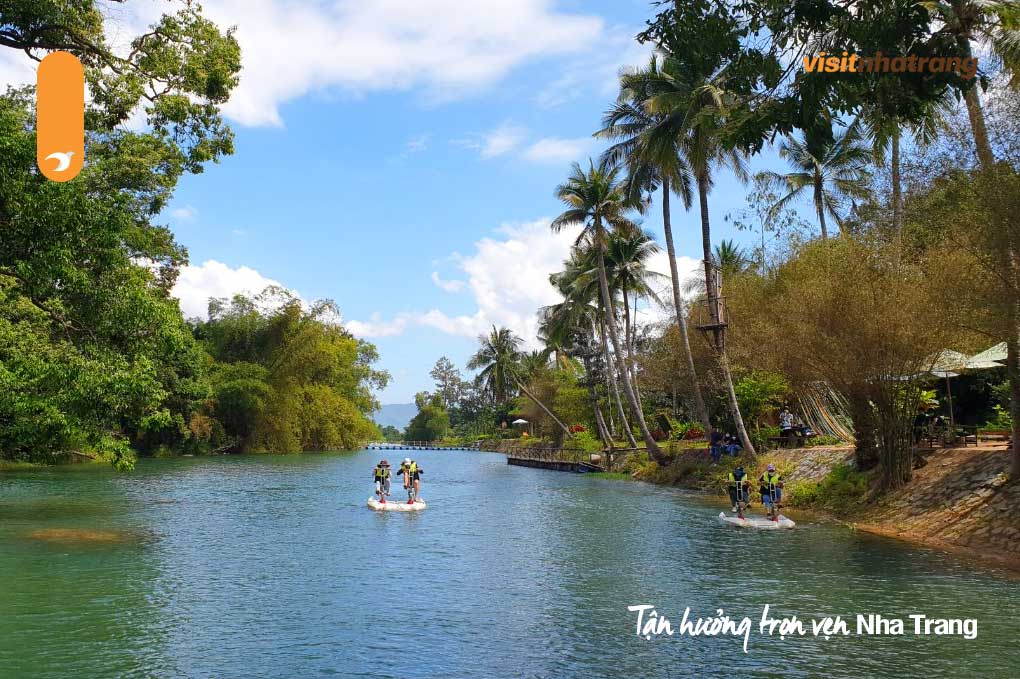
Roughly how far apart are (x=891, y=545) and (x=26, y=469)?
4922cm

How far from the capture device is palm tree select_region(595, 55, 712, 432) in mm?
36188

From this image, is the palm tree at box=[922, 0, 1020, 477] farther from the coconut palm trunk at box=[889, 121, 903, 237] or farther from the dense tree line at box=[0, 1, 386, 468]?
the dense tree line at box=[0, 1, 386, 468]

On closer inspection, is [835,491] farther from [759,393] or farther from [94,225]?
[94,225]

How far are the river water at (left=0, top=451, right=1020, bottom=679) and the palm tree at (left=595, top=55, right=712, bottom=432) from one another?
11.9 m

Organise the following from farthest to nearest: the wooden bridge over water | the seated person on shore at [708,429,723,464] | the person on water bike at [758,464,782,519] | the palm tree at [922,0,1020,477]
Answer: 1. the wooden bridge over water
2. the seated person on shore at [708,429,723,464]
3. the person on water bike at [758,464,782,519]
4. the palm tree at [922,0,1020,477]

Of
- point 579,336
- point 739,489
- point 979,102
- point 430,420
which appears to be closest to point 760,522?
point 739,489

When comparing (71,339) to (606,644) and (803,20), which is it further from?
(803,20)

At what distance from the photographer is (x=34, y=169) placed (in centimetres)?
1853

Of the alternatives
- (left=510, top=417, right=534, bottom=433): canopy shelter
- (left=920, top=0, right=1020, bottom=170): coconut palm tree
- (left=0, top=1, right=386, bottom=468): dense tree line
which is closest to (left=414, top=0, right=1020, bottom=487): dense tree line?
(left=920, top=0, right=1020, bottom=170): coconut palm tree

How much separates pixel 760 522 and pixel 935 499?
4.82 metres

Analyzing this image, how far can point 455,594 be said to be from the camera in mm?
15594

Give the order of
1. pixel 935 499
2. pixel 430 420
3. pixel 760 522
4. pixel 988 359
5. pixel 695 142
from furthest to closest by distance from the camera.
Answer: pixel 430 420 < pixel 695 142 < pixel 988 359 < pixel 760 522 < pixel 935 499

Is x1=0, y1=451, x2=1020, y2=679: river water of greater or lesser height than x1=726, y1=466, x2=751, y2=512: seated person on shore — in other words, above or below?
below

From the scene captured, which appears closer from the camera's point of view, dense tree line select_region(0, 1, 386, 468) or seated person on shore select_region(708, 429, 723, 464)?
dense tree line select_region(0, 1, 386, 468)
